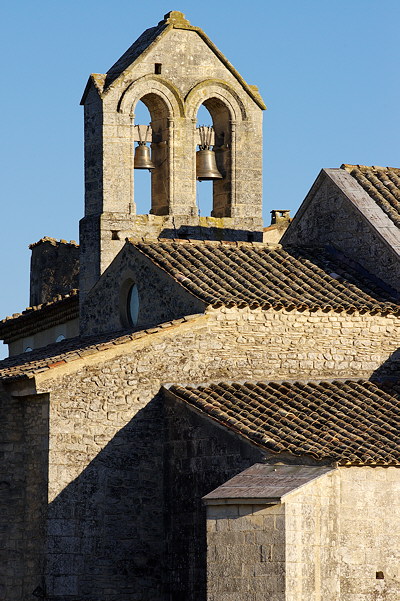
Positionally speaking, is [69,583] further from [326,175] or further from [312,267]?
[326,175]

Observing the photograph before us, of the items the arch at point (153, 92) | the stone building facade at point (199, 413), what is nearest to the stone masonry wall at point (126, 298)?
the stone building facade at point (199, 413)

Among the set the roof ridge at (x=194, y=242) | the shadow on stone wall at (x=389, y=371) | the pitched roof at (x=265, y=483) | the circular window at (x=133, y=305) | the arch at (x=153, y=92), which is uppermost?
the arch at (x=153, y=92)

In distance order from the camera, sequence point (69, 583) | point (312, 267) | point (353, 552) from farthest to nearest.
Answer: point (312, 267) → point (69, 583) → point (353, 552)

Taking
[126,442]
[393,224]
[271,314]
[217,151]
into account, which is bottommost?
[126,442]

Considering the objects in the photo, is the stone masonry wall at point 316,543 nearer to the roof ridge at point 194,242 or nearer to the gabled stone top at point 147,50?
the roof ridge at point 194,242

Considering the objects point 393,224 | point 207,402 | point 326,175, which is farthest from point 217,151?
point 207,402

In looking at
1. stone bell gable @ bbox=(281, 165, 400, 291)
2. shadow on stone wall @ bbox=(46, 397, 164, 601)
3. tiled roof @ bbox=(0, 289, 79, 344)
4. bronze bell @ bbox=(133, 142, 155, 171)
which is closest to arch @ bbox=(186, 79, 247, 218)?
bronze bell @ bbox=(133, 142, 155, 171)

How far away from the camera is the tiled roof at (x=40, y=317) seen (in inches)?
1218

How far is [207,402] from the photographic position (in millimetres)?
22438

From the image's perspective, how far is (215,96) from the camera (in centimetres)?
2856

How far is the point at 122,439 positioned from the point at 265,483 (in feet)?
11.3

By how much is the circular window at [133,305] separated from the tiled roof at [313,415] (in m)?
2.89

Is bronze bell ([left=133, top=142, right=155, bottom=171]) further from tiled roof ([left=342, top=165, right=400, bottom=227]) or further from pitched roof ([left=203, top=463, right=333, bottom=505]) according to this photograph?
→ pitched roof ([left=203, top=463, right=333, bottom=505])

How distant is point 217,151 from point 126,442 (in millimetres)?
Result: 7858
